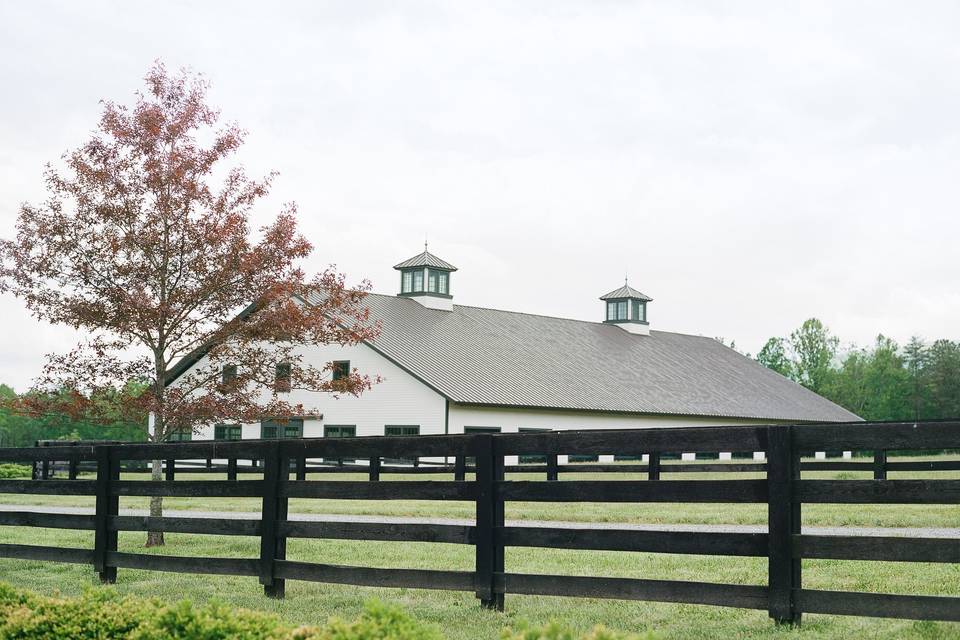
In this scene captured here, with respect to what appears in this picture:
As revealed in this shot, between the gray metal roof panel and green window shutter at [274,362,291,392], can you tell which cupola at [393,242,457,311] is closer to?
the gray metal roof panel

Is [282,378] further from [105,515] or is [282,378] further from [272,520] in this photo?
[272,520]

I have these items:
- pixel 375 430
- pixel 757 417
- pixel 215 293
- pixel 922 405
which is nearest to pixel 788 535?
pixel 215 293

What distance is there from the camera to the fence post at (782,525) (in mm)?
7387

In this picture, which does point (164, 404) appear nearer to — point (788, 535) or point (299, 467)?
point (299, 467)

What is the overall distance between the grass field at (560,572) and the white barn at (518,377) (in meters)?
23.7

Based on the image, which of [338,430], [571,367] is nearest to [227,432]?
[338,430]

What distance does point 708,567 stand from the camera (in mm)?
10906

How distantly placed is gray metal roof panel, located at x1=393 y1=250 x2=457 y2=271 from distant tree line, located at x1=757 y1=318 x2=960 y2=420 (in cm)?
5555

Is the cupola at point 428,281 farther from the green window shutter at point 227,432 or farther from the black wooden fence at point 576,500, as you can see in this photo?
the black wooden fence at point 576,500

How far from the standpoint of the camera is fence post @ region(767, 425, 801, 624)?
7.39 m

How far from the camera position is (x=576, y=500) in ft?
27.4

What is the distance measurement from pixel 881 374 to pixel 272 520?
96926 mm

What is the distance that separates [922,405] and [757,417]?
4762 centimetres

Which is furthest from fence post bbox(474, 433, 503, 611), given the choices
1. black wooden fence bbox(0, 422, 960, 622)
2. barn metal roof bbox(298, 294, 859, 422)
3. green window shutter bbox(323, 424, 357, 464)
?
green window shutter bbox(323, 424, 357, 464)
